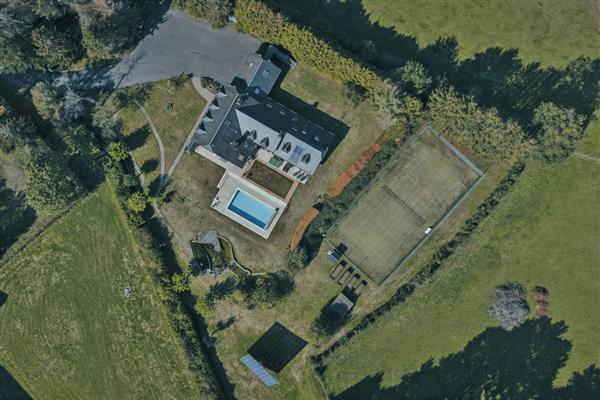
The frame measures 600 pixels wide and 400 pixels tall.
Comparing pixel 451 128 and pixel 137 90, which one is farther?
pixel 137 90

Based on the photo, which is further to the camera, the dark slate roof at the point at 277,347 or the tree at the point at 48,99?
the tree at the point at 48,99

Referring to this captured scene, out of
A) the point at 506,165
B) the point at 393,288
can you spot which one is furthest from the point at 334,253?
the point at 506,165

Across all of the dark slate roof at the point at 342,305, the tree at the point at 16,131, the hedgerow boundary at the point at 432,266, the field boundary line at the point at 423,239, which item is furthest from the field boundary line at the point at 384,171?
the tree at the point at 16,131

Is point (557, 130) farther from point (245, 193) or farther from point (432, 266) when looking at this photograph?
point (245, 193)

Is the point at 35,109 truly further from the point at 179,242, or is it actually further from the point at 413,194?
the point at 413,194

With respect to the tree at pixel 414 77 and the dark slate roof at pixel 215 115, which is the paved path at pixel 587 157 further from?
the dark slate roof at pixel 215 115
